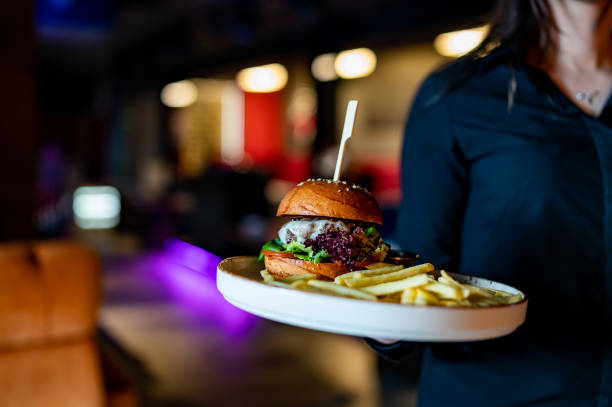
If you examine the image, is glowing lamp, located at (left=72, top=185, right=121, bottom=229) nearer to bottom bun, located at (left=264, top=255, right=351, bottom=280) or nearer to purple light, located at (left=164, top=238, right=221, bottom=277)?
purple light, located at (left=164, top=238, right=221, bottom=277)

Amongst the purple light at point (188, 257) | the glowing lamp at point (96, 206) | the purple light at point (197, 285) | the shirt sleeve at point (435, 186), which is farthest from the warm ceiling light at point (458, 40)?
the glowing lamp at point (96, 206)

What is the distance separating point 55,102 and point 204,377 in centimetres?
Result: 1859

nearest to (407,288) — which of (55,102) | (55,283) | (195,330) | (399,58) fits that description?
(55,283)

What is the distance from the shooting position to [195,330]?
4.68 m

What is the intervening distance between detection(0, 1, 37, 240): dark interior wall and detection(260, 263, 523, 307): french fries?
9.20 ft

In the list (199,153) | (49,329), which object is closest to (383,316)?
(49,329)

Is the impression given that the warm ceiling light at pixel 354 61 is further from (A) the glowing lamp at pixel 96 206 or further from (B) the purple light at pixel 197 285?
(A) the glowing lamp at pixel 96 206

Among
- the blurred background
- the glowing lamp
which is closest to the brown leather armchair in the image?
the blurred background

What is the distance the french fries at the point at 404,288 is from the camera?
2.39ft

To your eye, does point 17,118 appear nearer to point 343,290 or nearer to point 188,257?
point 343,290

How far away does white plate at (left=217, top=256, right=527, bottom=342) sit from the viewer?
665 mm

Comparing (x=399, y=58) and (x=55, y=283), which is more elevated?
(x=399, y=58)

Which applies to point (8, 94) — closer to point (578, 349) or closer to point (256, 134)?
point (578, 349)

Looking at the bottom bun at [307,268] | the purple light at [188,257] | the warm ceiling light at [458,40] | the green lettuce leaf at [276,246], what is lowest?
the purple light at [188,257]
